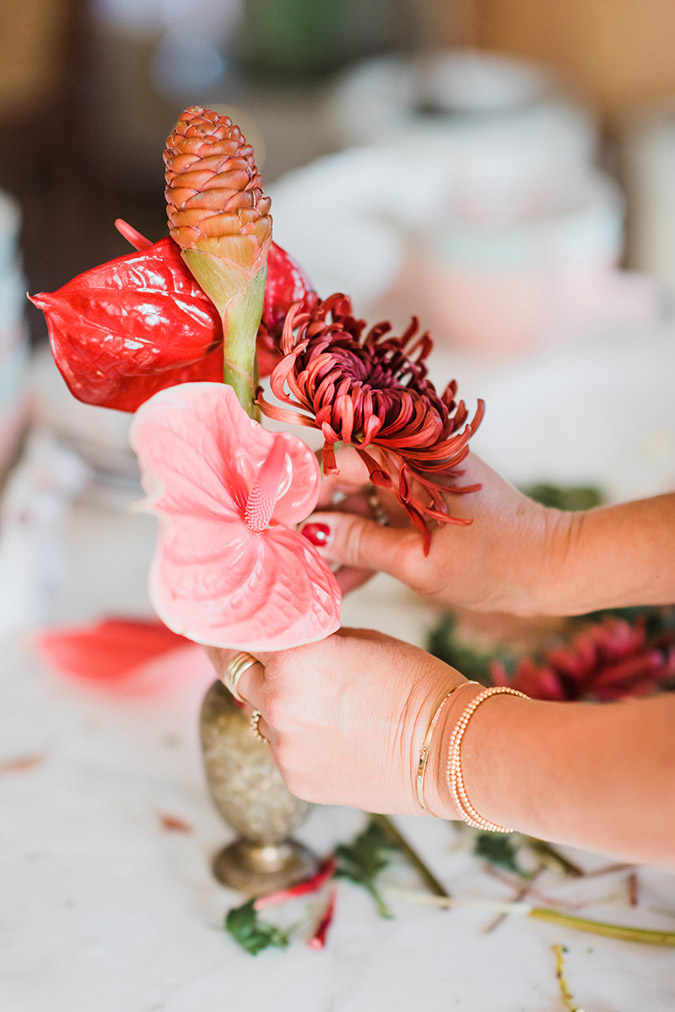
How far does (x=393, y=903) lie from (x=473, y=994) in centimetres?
7

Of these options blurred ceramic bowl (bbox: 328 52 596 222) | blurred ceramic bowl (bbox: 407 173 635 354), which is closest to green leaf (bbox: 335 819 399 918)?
blurred ceramic bowl (bbox: 407 173 635 354)

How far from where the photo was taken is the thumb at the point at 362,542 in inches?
18.8

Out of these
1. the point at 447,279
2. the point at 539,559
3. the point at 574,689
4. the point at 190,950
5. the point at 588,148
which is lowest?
the point at 190,950

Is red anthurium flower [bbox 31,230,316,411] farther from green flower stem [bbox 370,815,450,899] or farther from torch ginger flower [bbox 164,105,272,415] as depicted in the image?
green flower stem [bbox 370,815,450,899]

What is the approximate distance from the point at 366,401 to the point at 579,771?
18cm

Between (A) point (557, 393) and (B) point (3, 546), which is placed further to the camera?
(A) point (557, 393)

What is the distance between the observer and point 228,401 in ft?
1.24

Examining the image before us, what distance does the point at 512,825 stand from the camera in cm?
41

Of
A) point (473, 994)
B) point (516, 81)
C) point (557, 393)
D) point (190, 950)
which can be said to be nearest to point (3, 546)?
point (190, 950)

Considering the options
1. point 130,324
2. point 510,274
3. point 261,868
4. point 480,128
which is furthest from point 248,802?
point 480,128

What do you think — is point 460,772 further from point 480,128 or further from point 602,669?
point 480,128

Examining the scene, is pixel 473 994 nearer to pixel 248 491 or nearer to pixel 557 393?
pixel 248 491

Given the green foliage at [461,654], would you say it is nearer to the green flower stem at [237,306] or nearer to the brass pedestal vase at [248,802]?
the brass pedestal vase at [248,802]

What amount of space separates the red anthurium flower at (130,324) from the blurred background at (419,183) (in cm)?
36
